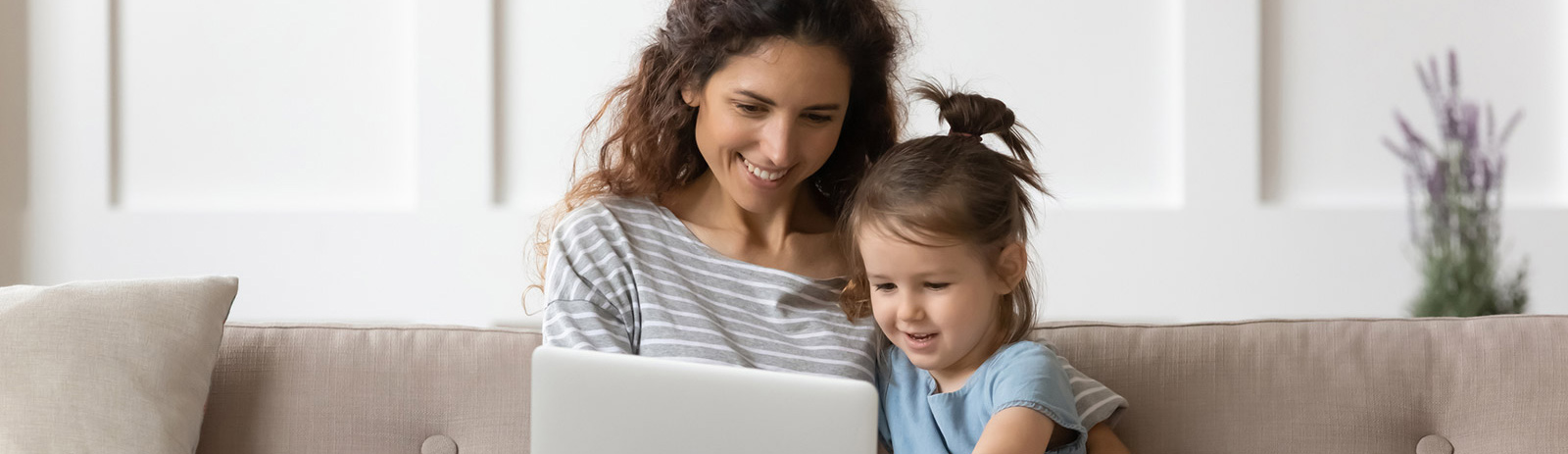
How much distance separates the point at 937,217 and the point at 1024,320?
19 cm

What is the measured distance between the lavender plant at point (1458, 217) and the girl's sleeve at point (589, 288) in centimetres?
178

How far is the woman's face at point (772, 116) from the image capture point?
140 cm

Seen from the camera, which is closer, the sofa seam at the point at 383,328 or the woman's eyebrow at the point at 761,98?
the woman's eyebrow at the point at 761,98

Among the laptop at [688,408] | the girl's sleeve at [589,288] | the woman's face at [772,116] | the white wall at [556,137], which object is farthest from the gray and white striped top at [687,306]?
the white wall at [556,137]

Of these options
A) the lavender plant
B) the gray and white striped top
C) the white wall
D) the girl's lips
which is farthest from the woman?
the lavender plant

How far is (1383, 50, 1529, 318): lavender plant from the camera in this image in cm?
249

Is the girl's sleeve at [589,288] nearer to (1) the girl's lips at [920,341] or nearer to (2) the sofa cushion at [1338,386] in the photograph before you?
(1) the girl's lips at [920,341]

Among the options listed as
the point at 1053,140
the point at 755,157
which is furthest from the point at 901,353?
the point at 1053,140

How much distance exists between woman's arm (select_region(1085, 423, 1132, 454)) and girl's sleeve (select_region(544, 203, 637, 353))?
1.71ft

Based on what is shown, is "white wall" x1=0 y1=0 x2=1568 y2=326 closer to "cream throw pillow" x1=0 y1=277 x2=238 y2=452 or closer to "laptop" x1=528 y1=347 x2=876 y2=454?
"cream throw pillow" x1=0 y1=277 x2=238 y2=452

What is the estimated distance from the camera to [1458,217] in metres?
2.52

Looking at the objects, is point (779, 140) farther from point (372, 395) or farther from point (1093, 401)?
point (372, 395)

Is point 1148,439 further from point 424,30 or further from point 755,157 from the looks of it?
point 424,30

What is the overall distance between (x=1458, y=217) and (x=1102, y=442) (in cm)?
158
